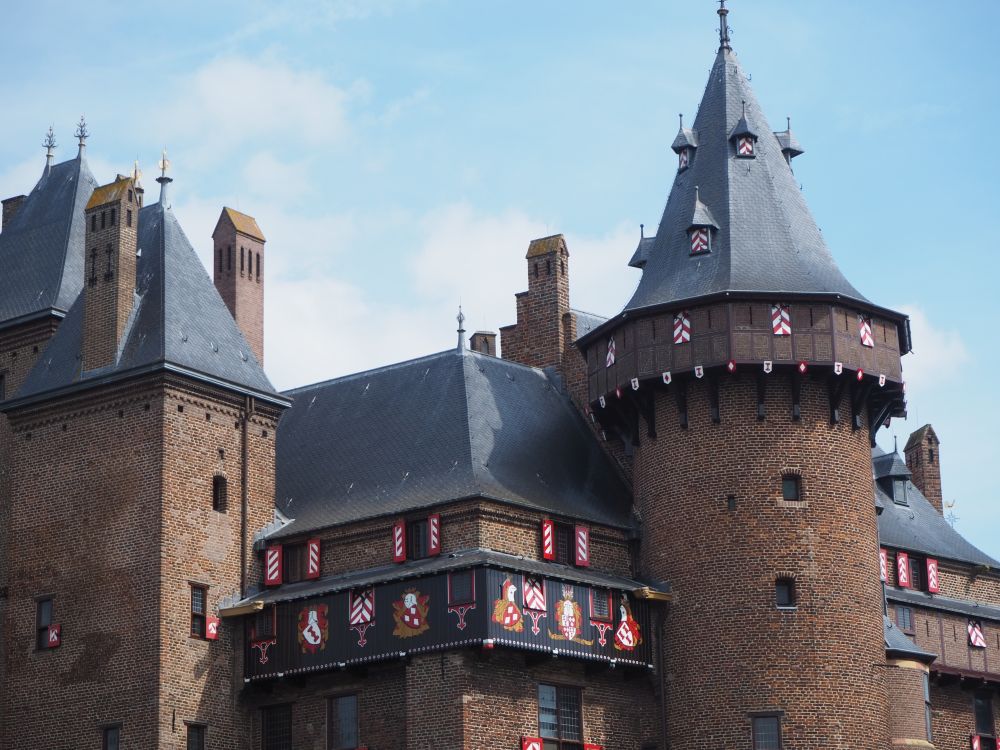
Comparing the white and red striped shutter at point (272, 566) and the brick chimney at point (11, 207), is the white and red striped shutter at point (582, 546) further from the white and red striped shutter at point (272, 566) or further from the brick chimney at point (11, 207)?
the brick chimney at point (11, 207)

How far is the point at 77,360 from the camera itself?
192 feet

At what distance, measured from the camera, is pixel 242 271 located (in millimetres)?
65938

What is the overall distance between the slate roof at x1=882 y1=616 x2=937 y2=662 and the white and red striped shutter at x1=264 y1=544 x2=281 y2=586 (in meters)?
16.2

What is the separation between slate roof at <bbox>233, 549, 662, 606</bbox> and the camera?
53203 millimetres

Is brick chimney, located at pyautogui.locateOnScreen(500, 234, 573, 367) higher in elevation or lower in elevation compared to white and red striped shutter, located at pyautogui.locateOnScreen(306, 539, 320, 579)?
higher

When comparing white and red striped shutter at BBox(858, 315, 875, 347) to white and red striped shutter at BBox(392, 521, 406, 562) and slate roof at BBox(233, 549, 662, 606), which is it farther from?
white and red striped shutter at BBox(392, 521, 406, 562)

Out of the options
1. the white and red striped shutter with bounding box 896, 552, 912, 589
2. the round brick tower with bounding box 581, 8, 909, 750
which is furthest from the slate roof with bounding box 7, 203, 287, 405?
the white and red striped shutter with bounding box 896, 552, 912, 589

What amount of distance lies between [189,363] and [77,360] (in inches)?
138

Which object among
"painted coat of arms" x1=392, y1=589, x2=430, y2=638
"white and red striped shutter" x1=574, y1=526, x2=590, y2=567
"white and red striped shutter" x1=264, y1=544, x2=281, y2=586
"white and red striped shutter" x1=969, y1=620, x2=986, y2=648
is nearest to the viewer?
"painted coat of arms" x1=392, y1=589, x2=430, y2=638

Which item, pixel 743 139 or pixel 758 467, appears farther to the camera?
pixel 743 139

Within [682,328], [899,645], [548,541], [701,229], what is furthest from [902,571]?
[548,541]

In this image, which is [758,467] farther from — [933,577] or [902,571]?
[933,577]

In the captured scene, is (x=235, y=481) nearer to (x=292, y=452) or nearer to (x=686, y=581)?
(x=292, y=452)

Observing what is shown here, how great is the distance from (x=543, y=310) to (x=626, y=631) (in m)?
12.4
